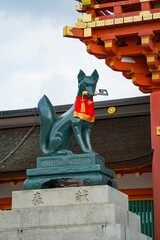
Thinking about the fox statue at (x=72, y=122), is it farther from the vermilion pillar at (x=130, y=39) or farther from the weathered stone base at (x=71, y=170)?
the vermilion pillar at (x=130, y=39)

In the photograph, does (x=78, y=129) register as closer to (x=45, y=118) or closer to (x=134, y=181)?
(x=45, y=118)

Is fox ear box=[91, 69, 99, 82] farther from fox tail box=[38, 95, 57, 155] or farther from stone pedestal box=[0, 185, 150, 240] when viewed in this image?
stone pedestal box=[0, 185, 150, 240]

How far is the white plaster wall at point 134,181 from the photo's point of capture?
57.5ft

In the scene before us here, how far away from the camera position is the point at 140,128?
18.2 metres

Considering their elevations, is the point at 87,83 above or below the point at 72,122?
above

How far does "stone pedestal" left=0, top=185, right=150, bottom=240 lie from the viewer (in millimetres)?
11352

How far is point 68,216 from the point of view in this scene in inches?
456

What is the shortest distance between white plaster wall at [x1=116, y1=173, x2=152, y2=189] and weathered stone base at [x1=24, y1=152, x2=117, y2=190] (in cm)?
522

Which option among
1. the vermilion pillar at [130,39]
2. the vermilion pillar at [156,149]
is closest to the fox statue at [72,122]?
the vermilion pillar at [156,149]

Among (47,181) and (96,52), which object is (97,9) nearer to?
(96,52)

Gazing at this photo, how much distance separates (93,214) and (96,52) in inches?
262

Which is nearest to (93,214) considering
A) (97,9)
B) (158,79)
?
(158,79)

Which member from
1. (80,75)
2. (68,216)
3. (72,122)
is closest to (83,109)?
(72,122)

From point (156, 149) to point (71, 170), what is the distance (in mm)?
4884
